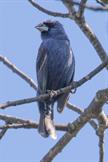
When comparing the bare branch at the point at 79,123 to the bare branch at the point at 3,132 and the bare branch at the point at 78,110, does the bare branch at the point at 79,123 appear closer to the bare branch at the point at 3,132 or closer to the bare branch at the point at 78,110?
the bare branch at the point at 3,132

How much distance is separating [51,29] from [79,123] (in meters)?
2.83

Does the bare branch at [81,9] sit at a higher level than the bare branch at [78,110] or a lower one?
higher

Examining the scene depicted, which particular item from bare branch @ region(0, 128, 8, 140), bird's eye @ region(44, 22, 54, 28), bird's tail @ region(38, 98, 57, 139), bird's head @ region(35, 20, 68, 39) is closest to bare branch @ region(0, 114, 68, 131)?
bare branch @ region(0, 128, 8, 140)

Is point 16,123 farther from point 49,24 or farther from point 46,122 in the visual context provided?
point 49,24

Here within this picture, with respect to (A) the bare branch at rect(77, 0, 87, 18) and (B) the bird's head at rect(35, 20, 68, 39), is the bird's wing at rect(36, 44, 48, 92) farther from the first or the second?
(A) the bare branch at rect(77, 0, 87, 18)

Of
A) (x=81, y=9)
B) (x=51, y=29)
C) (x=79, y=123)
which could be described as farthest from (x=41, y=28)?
(x=79, y=123)

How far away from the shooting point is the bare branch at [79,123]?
3602mm

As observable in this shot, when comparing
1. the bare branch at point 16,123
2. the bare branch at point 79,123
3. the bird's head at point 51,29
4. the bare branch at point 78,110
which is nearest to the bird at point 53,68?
the bird's head at point 51,29

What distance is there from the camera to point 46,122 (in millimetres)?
4777

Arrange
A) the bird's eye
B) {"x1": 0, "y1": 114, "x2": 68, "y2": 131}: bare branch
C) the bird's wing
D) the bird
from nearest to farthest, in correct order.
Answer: {"x1": 0, "y1": 114, "x2": 68, "y2": 131}: bare branch, the bird, the bird's wing, the bird's eye

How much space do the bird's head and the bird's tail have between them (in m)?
1.20

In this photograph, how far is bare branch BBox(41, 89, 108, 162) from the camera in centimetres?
360

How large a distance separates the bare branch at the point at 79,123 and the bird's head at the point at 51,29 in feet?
8.45

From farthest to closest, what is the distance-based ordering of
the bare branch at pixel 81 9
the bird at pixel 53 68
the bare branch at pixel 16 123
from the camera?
the bird at pixel 53 68, the bare branch at pixel 16 123, the bare branch at pixel 81 9
